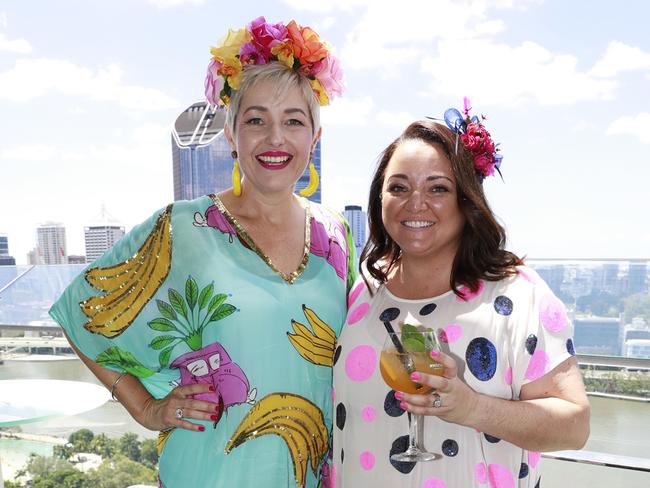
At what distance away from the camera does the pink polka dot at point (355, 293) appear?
5.13 feet

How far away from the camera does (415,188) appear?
137cm

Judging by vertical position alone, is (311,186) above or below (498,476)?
above

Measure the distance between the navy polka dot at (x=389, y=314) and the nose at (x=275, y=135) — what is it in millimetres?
555

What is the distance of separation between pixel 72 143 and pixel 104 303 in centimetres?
2001

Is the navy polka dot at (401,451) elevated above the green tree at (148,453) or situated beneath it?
elevated above

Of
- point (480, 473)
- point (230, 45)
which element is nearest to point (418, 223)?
point (480, 473)

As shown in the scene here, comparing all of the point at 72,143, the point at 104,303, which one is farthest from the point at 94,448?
the point at 72,143

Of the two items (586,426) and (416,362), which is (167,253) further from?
(586,426)

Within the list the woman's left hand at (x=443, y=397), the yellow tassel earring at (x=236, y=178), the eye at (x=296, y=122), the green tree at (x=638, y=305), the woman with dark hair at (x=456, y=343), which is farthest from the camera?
the green tree at (x=638, y=305)

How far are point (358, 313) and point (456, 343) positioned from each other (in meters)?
0.32

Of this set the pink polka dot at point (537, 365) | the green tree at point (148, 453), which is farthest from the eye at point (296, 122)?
the green tree at point (148, 453)

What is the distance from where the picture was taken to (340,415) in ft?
4.53

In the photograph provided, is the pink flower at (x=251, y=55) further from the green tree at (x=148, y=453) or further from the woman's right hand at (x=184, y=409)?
the green tree at (x=148, y=453)

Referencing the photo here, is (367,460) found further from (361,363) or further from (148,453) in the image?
(148,453)
